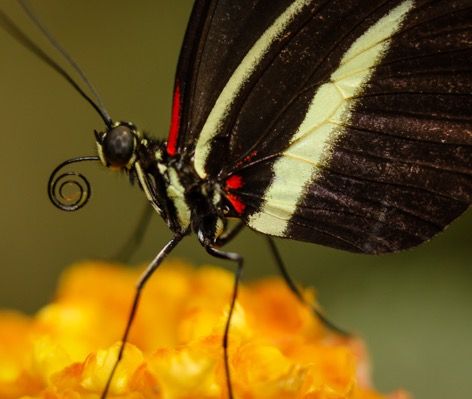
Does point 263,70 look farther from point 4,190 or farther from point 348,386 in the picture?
point 4,190

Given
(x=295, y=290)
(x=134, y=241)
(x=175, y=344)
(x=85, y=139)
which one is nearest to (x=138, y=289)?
(x=175, y=344)

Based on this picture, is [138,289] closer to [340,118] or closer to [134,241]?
[340,118]

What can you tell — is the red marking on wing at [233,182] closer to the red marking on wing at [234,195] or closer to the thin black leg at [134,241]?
the red marking on wing at [234,195]

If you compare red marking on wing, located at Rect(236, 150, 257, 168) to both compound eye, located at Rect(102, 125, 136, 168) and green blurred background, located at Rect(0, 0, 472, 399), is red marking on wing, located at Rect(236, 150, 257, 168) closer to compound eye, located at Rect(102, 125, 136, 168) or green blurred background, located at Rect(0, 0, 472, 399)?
compound eye, located at Rect(102, 125, 136, 168)

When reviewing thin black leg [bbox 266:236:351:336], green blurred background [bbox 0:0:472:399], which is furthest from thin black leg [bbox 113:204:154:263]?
thin black leg [bbox 266:236:351:336]

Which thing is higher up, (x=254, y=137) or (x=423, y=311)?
(x=254, y=137)

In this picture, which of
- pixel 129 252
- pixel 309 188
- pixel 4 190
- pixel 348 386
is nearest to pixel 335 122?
pixel 309 188

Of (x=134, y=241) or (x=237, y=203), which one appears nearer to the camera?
(x=237, y=203)
